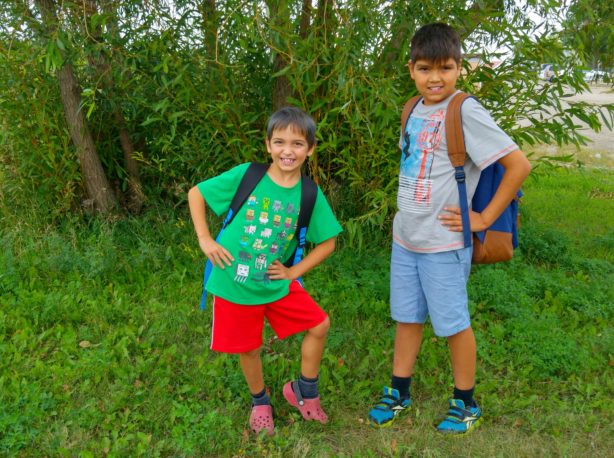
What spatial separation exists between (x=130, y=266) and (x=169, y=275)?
0.97 ft

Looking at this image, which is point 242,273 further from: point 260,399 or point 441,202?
point 441,202

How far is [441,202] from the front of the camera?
2.35 m

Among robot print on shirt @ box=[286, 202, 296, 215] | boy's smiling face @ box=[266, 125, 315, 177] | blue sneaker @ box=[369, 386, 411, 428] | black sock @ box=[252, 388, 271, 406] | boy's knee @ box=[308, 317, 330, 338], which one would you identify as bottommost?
blue sneaker @ box=[369, 386, 411, 428]

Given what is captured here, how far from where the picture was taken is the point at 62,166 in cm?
438

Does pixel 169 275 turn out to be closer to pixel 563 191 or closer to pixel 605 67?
pixel 605 67

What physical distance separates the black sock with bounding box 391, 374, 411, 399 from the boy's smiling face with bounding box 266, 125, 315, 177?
122 cm

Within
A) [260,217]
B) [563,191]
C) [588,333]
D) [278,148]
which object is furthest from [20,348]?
[563,191]

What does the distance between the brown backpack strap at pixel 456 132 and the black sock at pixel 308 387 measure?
3.93 feet

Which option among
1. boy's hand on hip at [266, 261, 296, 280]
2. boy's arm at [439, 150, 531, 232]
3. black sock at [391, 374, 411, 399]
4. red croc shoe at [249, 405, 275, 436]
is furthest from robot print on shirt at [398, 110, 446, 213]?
red croc shoe at [249, 405, 275, 436]

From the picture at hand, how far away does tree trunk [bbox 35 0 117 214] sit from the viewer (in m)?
4.21

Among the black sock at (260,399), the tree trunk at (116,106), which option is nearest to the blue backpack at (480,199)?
the black sock at (260,399)

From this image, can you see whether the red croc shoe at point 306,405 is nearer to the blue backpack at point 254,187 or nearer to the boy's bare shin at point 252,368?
the boy's bare shin at point 252,368

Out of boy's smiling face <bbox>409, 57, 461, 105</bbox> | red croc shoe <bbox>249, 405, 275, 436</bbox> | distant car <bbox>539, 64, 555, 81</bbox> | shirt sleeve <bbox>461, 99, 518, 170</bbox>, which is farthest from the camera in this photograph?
distant car <bbox>539, 64, 555, 81</bbox>

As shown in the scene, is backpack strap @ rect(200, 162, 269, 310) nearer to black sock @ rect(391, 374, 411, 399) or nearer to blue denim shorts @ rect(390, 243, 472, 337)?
blue denim shorts @ rect(390, 243, 472, 337)
